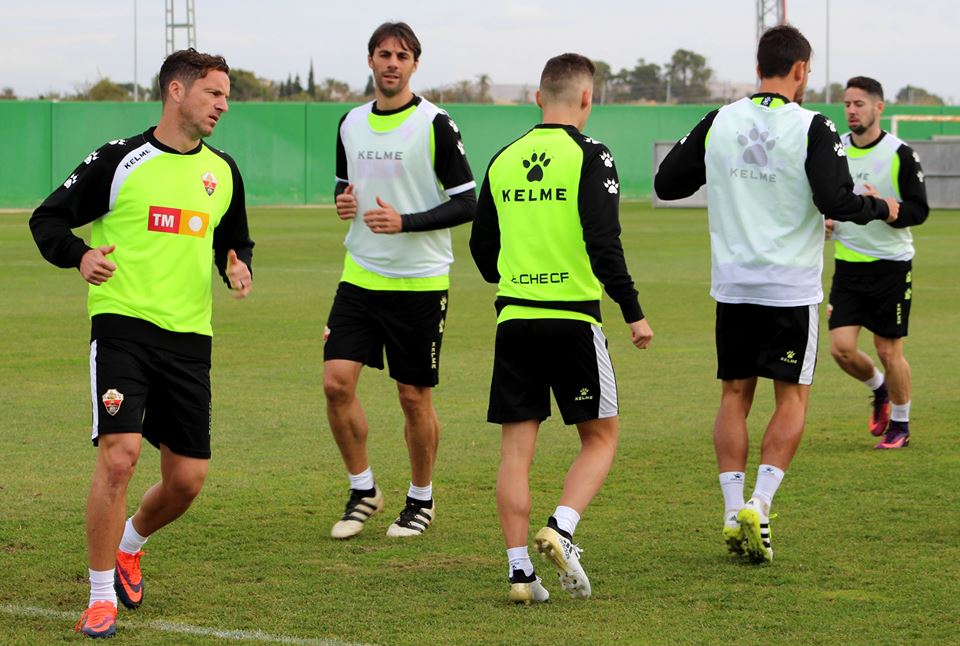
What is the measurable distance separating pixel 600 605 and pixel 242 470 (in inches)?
129

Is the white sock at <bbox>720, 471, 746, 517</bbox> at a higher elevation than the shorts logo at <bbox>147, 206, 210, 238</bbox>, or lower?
lower

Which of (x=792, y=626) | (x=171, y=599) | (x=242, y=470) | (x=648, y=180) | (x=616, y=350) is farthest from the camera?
(x=648, y=180)

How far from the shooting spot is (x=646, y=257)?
2525 centimetres

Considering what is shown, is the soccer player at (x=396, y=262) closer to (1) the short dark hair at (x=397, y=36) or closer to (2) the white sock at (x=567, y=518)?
(1) the short dark hair at (x=397, y=36)

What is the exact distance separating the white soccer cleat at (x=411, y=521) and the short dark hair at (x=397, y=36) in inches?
84.6

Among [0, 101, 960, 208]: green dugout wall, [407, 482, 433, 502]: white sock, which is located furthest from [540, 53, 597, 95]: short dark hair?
[0, 101, 960, 208]: green dugout wall

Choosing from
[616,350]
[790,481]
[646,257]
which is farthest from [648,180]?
[790,481]

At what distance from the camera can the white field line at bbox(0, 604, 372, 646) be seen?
5.22m

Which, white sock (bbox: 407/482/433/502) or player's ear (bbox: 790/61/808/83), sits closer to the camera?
player's ear (bbox: 790/61/808/83)

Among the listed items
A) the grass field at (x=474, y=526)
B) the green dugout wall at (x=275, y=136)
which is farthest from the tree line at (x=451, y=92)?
the grass field at (x=474, y=526)

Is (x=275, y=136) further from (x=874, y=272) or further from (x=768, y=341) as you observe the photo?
(x=768, y=341)

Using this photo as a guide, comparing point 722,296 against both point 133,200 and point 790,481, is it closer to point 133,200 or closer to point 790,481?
point 790,481

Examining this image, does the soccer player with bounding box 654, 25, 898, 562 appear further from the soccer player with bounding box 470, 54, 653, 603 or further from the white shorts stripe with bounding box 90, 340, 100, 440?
the white shorts stripe with bounding box 90, 340, 100, 440

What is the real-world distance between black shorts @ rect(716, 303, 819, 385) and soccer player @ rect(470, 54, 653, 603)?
3.12ft
